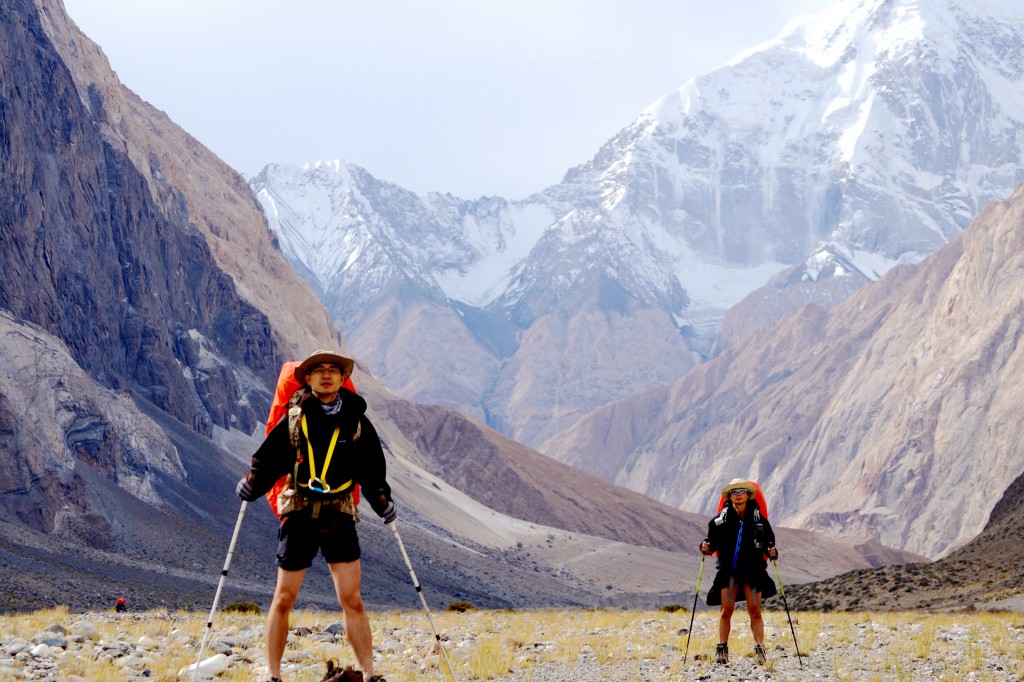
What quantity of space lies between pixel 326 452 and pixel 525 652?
6.21m

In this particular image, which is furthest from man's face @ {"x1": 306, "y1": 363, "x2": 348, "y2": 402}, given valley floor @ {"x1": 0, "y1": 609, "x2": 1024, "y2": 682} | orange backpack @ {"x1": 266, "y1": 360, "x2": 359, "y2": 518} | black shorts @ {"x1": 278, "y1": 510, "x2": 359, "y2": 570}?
valley floor @ {"x1": 0, "y1": 609, "x2": 1024, "y2": 682}

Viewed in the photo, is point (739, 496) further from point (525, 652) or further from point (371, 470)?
point (371, 470)

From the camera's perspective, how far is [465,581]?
91.5 metres

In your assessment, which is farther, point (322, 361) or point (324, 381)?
point (322, 361)

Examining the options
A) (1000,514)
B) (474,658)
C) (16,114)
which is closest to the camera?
(474,658)

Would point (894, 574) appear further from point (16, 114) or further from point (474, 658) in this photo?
point (16, 114)

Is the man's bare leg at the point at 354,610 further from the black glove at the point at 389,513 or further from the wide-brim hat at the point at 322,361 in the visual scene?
the wide-brim hat at the point at 322,361

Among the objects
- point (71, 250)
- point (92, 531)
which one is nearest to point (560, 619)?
point (92, 531)

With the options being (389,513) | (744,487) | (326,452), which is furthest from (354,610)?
(744,487)

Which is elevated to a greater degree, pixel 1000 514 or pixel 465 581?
pixel 1000 514

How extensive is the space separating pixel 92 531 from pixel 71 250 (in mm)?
30933

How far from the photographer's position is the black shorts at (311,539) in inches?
402

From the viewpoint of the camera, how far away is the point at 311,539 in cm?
1024

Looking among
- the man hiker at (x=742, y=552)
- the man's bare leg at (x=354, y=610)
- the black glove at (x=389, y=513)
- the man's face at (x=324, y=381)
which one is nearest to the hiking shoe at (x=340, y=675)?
the man's bare leg at (x=354, y=610)
